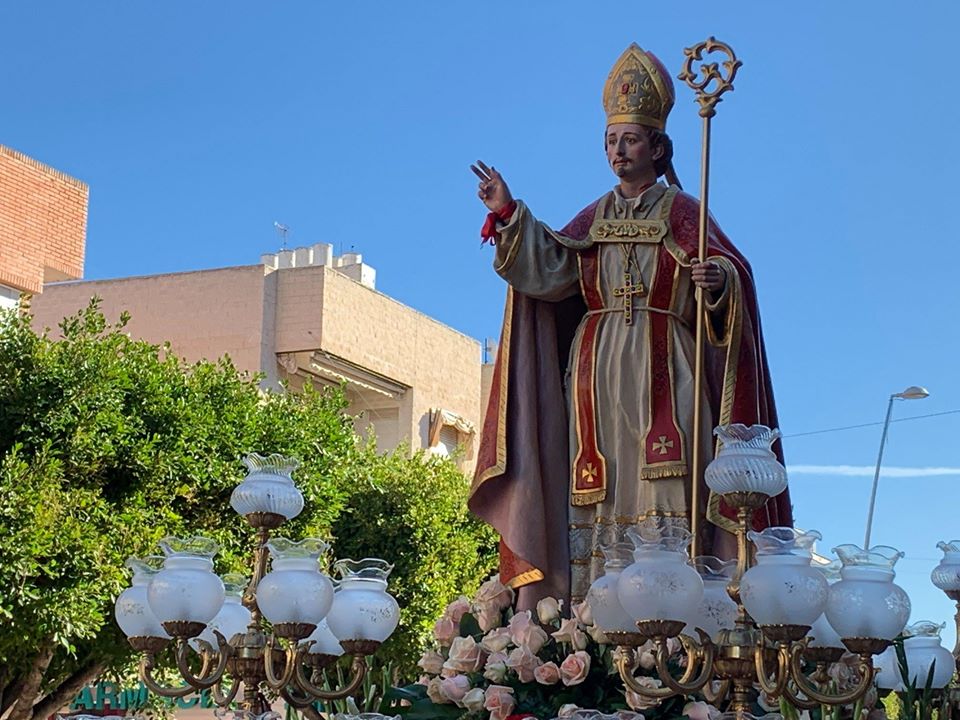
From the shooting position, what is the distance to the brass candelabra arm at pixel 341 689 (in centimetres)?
604

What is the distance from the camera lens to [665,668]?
4875 millimetres

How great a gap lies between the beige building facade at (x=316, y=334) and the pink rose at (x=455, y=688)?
23633mm

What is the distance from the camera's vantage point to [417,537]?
2255 cm

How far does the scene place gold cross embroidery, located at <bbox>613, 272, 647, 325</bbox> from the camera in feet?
23.4

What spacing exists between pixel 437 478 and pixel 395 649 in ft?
11.7

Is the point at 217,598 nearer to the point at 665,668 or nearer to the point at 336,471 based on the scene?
the point at 665,668

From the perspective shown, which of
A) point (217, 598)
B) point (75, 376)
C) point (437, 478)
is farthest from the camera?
point (437, 478)

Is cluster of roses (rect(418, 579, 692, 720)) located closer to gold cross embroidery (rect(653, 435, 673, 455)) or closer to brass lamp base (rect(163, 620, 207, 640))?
gold cross embroidery (rect(653, 435, 673, 455))

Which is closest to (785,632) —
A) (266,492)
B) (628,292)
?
(266,492)

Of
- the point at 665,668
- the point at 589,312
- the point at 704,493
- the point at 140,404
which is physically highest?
the point at 140,404

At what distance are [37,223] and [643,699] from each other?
63.2ft

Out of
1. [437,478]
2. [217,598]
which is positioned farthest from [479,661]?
[437,478]

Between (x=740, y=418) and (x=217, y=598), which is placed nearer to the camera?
(x=217, y=598)

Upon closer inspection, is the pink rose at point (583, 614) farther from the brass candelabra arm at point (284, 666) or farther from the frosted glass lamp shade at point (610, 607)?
the brass candelabra arm at point (284, 666)
